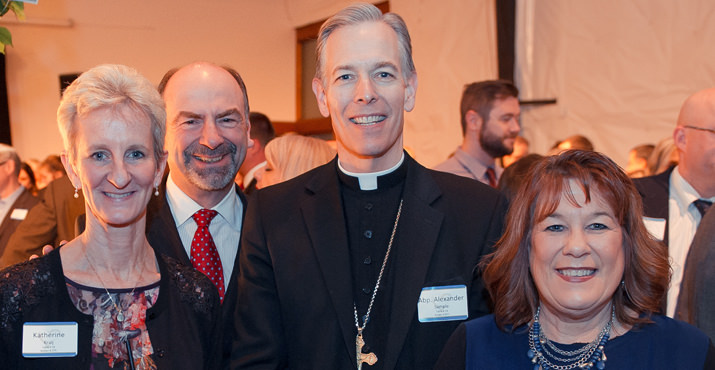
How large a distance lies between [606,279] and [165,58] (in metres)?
11.4

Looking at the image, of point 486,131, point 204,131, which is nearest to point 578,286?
point 204,131

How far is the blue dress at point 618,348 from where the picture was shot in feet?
6.00

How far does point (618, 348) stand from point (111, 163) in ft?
4.92

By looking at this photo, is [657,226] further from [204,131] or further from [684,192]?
[204,131]

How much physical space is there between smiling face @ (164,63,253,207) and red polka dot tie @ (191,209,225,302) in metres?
0.09

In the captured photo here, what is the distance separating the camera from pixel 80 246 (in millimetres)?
2100

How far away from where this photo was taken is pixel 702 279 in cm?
251

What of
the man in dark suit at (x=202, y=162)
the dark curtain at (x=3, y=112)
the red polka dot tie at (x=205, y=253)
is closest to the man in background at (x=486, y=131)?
the man in dark suit at (x=202, y=162)

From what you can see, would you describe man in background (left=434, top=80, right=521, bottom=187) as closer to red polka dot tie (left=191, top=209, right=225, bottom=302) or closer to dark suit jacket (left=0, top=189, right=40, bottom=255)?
red polka dot tie (left=191, top=209, right=225, bottom=302)

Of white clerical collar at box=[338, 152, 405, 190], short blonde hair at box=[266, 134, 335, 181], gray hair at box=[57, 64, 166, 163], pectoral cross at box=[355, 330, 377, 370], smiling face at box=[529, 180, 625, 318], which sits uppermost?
gray hair at box=[57, 64, 166, 163]

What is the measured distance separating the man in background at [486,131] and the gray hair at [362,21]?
3363 mm

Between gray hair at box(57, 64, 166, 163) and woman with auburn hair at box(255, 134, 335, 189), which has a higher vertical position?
gray hair at box(57, 64, 166, 163)

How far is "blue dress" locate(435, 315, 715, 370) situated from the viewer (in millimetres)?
1829

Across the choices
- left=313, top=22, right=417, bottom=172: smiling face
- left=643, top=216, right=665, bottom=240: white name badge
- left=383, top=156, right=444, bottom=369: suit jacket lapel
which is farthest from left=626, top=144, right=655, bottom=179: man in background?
left=313, top=22, right=417, bottom=172: smiling face
